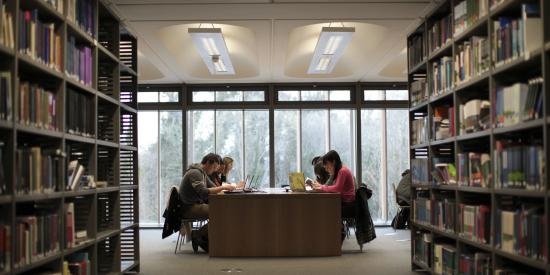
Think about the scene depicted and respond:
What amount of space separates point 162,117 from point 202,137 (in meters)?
0.91

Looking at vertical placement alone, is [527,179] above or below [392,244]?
above

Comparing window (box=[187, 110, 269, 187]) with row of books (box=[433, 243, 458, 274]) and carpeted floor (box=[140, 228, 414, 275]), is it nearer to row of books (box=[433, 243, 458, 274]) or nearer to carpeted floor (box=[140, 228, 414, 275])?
carpeted floor (box=[140, 228, 414, 275])

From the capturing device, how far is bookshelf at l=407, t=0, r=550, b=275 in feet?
12.0

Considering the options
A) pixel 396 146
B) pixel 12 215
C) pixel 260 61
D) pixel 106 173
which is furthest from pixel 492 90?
pixel 396 146

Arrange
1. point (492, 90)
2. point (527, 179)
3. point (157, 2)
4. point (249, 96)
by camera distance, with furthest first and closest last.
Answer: point (249, 96) < point (157, 2) < point (492, 90) < point (527, 179)

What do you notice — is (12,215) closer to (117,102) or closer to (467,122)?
(117,102)

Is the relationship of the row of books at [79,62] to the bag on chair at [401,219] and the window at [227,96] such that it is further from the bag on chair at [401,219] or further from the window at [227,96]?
the bag on chair at [401,219]

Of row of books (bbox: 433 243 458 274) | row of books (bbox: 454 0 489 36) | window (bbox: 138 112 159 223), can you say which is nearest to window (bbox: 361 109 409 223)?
window (bbox: 138 112 159 223)

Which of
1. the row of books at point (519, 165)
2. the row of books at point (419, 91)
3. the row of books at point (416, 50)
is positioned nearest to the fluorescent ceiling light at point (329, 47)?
the row of books at point (416, 50)

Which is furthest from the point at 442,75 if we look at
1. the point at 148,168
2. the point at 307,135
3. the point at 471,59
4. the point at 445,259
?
the point at 148,168

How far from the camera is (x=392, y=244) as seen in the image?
915cm

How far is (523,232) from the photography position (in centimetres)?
379

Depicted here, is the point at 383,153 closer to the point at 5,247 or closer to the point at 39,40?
the point at 39,40

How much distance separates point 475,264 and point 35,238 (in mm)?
3248
